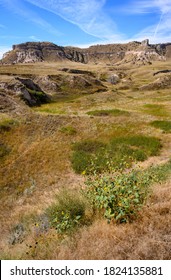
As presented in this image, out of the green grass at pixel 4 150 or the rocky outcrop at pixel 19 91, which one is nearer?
the green grass at pixel 4 150

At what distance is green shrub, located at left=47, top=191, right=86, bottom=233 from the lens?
8.01 meters

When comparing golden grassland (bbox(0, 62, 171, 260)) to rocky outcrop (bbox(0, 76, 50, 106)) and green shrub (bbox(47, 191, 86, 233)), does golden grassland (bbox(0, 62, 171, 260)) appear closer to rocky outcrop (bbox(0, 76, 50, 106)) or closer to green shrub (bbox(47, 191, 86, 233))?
green shrub (bbox(47, 191, 86, 233))

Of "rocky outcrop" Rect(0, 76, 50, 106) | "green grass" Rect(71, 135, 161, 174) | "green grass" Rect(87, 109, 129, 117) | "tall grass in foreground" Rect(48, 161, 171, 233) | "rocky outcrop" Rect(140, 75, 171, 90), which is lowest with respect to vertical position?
"green grass" Rect(71, 135, 161, 174)

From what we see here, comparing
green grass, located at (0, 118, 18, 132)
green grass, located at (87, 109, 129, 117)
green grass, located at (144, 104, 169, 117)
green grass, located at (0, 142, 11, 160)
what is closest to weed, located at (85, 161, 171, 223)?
green grass, located at (0, 142, 11, 160)

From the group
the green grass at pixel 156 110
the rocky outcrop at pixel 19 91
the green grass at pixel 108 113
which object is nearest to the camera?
the green grass at pixel 108 113

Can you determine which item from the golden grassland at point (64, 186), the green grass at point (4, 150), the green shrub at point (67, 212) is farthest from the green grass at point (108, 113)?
the green shrub at point (67, 212)

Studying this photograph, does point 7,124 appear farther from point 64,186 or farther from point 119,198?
point 119,198

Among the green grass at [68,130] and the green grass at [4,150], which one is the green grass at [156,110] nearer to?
the green grass at [68,130]

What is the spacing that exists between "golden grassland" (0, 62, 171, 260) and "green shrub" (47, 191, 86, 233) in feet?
1.05

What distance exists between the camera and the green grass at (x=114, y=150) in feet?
74.2

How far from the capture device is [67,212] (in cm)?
862

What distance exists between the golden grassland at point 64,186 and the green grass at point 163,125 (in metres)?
0.83

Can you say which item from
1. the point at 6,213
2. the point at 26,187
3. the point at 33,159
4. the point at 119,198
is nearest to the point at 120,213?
the point at 119,198
